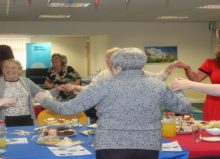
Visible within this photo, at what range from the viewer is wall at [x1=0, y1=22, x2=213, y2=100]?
38.8ft

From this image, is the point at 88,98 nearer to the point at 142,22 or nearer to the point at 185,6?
the point at 185,6

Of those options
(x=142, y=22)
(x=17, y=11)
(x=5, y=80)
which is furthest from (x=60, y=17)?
(x=5, y=80)

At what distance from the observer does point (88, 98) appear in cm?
240

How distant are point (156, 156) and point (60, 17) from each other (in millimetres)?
8912

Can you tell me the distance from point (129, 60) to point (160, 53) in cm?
1032

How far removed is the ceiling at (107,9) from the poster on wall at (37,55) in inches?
105

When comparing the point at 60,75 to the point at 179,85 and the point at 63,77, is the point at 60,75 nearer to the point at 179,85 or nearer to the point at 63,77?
the point at 63,77

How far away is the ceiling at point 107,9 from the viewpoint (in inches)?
320

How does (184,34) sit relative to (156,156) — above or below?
above

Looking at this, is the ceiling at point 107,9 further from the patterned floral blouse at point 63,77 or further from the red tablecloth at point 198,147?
the red tablecloth at point 198,147

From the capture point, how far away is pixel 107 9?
9.22 m

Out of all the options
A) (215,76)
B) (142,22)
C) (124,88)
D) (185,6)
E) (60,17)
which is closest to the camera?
(124,88)

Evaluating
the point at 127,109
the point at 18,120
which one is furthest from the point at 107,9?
the point at 127,109

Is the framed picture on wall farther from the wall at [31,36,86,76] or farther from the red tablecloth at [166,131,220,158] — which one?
the red tablecloth at [166,131,220,158]
